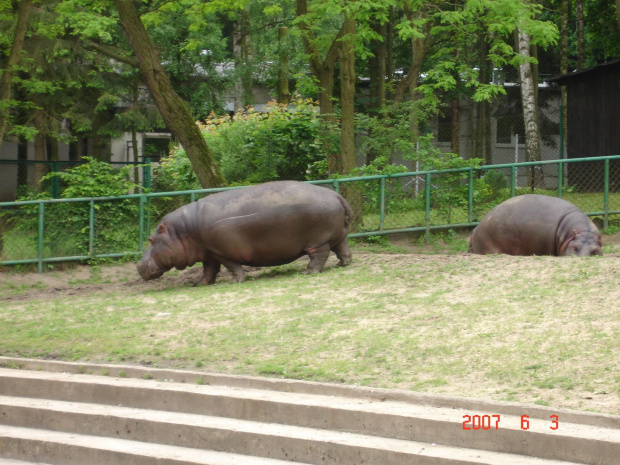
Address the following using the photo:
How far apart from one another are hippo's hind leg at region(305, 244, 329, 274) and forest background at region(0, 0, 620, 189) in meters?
3.79

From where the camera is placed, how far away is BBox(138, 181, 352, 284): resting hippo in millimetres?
11000

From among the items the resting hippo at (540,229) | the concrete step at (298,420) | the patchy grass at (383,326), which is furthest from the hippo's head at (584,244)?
the concrete step at (298,420)

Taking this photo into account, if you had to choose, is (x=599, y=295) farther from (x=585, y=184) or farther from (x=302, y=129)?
(x=302, y=129)

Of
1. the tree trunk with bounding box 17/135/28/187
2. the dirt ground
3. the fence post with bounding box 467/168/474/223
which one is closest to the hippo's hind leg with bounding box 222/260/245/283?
the dirt ground

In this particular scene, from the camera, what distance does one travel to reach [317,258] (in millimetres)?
11266

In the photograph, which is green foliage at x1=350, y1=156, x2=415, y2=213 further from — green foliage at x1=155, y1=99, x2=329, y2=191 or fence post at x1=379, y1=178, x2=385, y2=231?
green foliage at x1=155, y1=99, x2=329, y2=191

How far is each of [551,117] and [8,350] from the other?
24.9 m

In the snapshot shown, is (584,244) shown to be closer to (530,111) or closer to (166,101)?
(166,101)

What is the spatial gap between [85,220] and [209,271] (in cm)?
303

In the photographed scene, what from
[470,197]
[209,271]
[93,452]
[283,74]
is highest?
[283,74]

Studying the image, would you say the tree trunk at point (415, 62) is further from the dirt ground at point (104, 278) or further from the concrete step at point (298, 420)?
the concrete step at point (298, 420)

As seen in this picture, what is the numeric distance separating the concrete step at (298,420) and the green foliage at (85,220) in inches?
233
